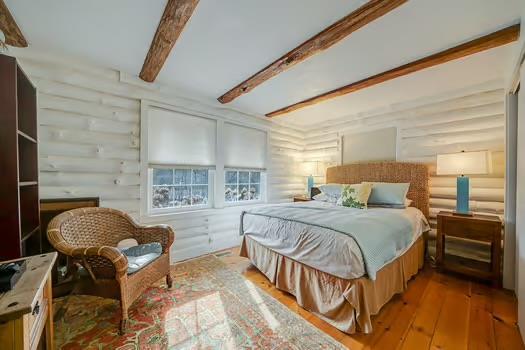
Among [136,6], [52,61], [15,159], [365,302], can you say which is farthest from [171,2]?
[365,302]

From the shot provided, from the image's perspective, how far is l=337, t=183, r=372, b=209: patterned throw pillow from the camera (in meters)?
2.78

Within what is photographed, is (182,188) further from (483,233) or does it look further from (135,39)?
(483,233)

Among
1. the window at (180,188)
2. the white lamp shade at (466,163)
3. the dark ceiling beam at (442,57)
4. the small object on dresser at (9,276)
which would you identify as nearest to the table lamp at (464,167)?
the white lamp shade at (466,163)

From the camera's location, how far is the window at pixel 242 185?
360cm

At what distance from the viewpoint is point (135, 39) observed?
1878mm

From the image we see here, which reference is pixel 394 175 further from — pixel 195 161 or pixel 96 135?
pixel 96 135

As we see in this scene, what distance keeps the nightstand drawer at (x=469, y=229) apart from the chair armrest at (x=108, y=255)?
3.33m

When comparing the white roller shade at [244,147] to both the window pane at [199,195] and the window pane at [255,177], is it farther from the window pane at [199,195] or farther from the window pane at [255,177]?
the window pane at [199,195]

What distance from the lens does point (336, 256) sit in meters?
1.63

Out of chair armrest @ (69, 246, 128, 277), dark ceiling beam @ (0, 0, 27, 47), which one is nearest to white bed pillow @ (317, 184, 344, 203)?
chair armrest @ (69, 246, 128, 277)

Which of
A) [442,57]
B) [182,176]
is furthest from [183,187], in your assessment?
[442,57]

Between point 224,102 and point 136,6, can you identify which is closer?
point 136,6

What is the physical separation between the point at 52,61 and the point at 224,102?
1906 millimetres

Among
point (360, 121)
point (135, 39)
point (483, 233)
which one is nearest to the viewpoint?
point (135, 39)
